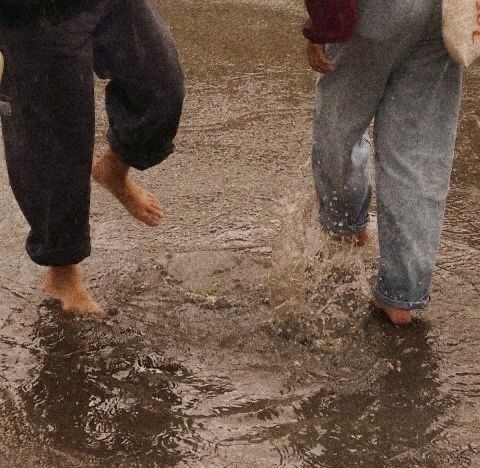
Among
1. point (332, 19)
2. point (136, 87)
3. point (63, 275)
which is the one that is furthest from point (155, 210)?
point (332, 19)

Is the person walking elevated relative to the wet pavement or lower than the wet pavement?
elevated

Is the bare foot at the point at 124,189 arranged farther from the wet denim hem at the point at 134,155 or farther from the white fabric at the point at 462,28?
the white fabric at the point at 462,28

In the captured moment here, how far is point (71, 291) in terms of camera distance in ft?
7.93

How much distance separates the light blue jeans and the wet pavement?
→ 22 cm

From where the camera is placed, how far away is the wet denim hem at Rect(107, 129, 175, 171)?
8.07 ft

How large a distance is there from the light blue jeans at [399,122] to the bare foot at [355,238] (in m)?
0.28

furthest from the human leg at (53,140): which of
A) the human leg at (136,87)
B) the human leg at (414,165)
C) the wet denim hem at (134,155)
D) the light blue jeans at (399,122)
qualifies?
the human leg at (414,165)

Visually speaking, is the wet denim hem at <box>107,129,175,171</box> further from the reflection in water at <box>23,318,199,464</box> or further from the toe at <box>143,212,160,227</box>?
the reflection in water at <box>23,318,199,464</box>

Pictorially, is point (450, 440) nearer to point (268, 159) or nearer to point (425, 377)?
point (425, 377)

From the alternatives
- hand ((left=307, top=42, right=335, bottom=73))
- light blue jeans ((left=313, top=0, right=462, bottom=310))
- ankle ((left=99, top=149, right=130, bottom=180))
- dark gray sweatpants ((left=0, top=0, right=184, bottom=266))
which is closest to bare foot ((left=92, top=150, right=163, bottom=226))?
ankle ((left=99, top=149, right=130, bottom=180))

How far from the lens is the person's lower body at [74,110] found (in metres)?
2.06

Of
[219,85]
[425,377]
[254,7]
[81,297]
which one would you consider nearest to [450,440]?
[425,377]

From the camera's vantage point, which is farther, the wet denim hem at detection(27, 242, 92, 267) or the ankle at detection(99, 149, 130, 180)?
the ankle at detection(99, 149, 130, 180)

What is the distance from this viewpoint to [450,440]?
1.96 metres
